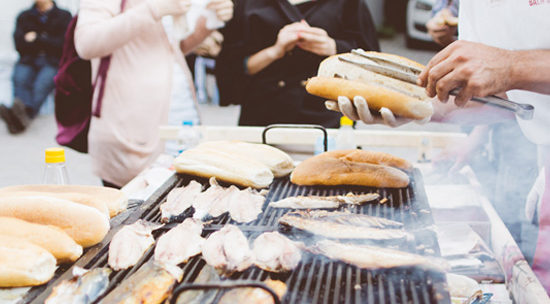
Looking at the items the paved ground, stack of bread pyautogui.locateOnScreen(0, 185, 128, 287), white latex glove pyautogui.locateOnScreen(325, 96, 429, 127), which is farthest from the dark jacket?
white latex glove pyautogui.locateOnScreen(325, 96, 429, 127)

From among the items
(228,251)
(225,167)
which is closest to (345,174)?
(225,167)

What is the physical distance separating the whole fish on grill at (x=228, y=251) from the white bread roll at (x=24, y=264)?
1.66 feet

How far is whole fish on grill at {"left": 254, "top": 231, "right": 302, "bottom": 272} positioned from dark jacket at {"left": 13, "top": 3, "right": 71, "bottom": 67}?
29.1 ft

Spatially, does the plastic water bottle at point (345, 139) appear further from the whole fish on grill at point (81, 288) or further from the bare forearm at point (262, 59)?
the whole fish on grill at point (81, 288)

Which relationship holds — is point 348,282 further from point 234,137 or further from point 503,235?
point 234,137

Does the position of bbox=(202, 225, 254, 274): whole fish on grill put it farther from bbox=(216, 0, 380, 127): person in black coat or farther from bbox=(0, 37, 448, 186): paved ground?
bbox=(0, 37, 448, 186): paved ground

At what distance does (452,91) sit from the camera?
185cm

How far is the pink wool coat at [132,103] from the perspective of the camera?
3.65 meters

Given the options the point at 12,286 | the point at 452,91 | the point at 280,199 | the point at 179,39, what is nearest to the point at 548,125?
the point at 452,91

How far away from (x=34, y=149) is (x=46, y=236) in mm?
7268

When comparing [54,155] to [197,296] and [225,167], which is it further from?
[197,296]

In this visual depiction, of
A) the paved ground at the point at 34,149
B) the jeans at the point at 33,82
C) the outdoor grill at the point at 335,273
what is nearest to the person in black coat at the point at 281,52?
the outdoor grill at the point at 335,273

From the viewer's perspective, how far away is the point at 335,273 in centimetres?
161

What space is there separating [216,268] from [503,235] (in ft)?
4.88
